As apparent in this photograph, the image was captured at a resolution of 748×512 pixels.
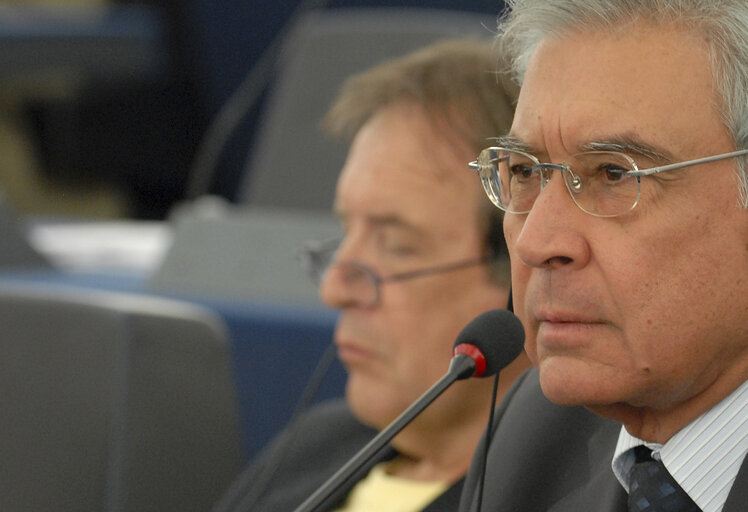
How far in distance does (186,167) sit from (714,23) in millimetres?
5243

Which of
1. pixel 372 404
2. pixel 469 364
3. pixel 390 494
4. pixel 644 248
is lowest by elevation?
pixel 390 494

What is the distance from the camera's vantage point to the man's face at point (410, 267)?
1.75m

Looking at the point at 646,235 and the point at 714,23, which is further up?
the point at 714,23

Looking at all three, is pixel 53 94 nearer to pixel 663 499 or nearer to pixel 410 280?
pixel 410 280

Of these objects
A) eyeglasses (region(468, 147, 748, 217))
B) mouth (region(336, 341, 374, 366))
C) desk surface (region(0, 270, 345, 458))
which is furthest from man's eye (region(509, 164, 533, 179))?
desk surface (region(0, 270, 345, 458))

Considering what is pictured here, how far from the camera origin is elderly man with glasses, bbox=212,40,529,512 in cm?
173

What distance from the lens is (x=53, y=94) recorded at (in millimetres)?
6422

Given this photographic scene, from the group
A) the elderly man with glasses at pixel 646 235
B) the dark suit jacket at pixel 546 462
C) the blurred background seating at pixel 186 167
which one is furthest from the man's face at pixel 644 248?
the blurred background seating at pixel 186 167

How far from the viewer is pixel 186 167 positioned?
611 centimetres

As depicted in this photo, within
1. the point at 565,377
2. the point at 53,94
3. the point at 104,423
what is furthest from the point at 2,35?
the point at 565,377

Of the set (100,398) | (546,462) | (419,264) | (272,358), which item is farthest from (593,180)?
(272,358)

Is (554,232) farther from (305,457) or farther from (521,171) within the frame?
(305,457)

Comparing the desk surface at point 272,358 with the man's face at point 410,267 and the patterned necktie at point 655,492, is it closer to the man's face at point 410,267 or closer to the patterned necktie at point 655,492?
the man's face at point 410,267

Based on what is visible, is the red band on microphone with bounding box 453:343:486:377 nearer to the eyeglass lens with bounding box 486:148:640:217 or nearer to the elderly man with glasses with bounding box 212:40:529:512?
the eyeglass lens with bounding box 486:148:640:217
